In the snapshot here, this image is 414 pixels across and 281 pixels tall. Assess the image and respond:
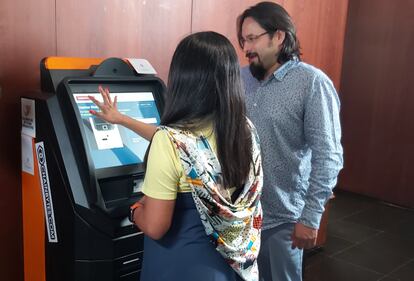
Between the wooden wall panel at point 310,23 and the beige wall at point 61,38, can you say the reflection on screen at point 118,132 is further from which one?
the wooden wall panel at point 310,23

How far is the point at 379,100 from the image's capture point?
503cm

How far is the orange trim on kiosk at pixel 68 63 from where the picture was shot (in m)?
1.58

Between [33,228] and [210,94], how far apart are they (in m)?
0.95

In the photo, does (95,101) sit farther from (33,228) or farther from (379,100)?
(379,100)

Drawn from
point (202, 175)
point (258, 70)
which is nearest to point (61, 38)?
point (258, 70)

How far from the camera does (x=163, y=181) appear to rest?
1.17 meters

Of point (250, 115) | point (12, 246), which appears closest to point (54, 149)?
point (12, 246)

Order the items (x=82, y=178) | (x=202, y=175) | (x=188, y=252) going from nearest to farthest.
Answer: (x=202, y=175) → (x=188, y=252) → (x=82, y=178)

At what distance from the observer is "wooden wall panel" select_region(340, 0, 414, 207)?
481 centimetres

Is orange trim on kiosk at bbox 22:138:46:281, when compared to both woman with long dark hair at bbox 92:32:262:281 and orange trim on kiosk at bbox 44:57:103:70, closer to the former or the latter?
orange trim on kiosk at bbox 44:57:103:70

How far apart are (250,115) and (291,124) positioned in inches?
7.3

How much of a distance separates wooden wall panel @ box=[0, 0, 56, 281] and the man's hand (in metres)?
1.10

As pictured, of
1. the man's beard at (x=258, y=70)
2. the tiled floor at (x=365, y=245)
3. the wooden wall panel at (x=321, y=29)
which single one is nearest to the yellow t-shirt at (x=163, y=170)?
the man's beard at (x=258, y=70)

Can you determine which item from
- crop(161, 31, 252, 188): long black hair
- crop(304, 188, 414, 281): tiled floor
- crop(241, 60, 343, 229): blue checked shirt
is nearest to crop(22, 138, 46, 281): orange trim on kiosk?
crop(161, 31, 252, 188): long black hair
